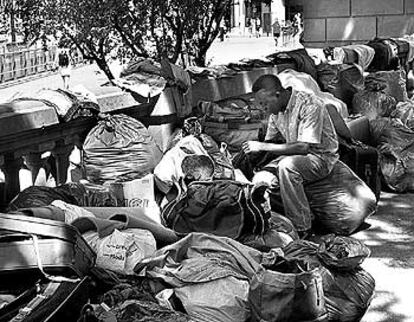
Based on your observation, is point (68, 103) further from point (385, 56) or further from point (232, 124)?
point (385, 56)

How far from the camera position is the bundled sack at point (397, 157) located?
7.64 metres

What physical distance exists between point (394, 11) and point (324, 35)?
5.16 feet

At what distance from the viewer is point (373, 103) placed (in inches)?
357

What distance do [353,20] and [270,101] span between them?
1061cm

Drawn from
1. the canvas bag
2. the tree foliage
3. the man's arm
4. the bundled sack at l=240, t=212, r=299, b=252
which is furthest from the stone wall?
the canvas bag

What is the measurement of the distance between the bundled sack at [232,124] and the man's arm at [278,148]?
0.26m

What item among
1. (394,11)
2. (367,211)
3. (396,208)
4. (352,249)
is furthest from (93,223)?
(394,11)

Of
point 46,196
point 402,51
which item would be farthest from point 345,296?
point 402,51

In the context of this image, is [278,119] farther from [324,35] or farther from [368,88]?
[324,35]

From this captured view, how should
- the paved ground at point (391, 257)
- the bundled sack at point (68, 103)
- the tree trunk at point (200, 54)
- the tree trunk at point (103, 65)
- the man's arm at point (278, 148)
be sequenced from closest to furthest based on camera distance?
the paved ground at point (391, 257), the bundled sack at point (68, 103), the man's arm at point (278, 148), the tree trunk at point (103, 65), the tree trunk at point (200, 54)

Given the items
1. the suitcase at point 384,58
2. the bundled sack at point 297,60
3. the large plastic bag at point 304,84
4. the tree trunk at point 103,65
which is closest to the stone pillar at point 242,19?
→ the suitcase at point 384,58

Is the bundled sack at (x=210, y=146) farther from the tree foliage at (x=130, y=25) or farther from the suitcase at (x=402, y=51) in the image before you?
the suitcase at (x=402, y=51)

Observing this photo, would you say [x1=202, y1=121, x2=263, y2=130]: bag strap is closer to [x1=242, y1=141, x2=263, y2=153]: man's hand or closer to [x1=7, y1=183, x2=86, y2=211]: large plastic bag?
[x1=242, y1=141, x2=263, y2=153]: man's hand

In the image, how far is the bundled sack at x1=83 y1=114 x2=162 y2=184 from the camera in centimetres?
514
